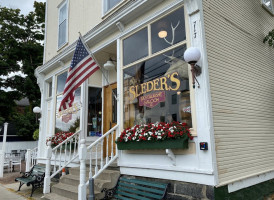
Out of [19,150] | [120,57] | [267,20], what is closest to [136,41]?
[120,57]

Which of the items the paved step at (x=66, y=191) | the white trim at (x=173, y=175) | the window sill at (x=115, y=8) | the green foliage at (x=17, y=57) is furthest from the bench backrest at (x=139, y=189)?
the green foliage at (x=17, y=57)

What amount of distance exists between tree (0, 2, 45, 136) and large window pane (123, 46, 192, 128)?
13748 mm

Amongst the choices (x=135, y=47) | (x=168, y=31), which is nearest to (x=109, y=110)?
(x=135, y=47)

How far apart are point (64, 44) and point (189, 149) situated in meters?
6.52

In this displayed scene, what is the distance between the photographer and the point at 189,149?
3727 millimetres

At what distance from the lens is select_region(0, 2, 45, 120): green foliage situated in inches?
675

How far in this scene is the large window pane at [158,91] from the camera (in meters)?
4.00

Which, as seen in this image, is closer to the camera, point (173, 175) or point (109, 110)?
point (173, 175)

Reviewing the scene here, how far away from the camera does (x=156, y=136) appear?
3.94m

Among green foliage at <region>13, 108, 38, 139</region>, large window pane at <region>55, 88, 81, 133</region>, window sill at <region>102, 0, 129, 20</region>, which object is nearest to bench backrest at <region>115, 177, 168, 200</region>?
large window pane at <region>55, 88, 81, 133</region>

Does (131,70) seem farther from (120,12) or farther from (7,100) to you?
(7,100)

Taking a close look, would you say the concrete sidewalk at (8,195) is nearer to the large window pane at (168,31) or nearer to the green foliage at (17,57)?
the large window pane at (168,31)

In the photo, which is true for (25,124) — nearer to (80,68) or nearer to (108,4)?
(108,4)

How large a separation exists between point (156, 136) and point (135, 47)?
2273 mm
